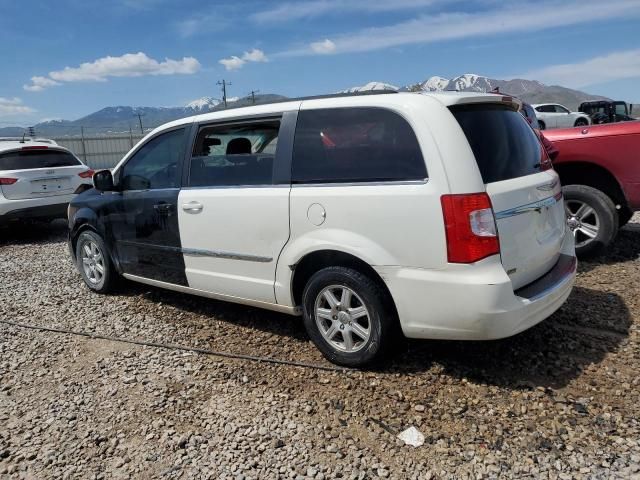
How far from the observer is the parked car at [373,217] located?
2.92 metres

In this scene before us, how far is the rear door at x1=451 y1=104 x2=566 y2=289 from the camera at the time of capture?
3.04 meters

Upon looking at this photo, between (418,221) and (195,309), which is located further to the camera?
(195,309)

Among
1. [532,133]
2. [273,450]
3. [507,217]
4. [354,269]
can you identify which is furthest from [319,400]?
[532,133]

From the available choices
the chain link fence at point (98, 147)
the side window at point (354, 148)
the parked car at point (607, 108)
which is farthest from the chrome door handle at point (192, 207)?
the parked car at point (607, 108)

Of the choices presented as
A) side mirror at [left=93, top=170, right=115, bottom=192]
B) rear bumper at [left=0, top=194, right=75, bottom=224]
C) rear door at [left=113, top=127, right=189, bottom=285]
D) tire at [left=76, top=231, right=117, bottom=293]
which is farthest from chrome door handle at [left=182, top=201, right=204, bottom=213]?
rear bumper at [left=0, top=194, right=75, bottom=224]

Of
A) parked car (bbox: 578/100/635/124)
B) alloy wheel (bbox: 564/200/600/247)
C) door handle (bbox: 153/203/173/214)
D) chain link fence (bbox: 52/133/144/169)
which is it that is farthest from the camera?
parked car (bbox: 578/100/635/124)

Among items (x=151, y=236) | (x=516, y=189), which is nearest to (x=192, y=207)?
(x=151, y=236)

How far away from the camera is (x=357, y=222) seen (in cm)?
317

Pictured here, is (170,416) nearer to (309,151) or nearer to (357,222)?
(357,222)

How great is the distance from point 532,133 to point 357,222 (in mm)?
1583

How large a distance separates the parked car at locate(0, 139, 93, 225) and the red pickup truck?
22.8ft

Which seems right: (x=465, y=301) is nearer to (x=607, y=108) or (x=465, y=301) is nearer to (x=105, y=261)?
(x=105, y=261)

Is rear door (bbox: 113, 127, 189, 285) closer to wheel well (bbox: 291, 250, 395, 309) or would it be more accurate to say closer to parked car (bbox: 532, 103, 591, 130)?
wheel well (bbox: 291, 250, 395, 309)

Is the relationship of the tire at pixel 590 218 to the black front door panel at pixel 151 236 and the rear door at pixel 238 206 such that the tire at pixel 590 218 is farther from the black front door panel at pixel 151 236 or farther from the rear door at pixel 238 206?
the black front door panel at pixel 151 236
